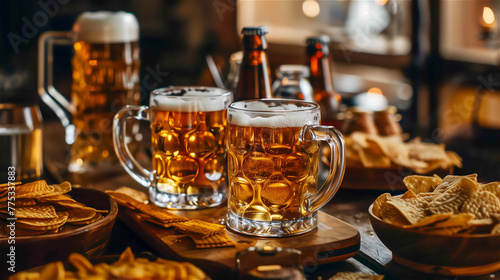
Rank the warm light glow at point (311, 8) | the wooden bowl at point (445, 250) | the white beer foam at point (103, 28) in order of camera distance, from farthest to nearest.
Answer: the warm light glow at point (311, 8)
the white beer foam at point (103, 28)
the wooden bowl at point (445, 250)

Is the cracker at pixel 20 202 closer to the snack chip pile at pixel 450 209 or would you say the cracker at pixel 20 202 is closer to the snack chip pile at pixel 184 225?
the snack chip pile at pixel 184 225

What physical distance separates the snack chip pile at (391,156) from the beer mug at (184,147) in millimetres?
358

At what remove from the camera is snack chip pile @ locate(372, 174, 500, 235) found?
0.76m

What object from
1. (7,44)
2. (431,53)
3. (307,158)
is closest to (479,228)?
(307,158)

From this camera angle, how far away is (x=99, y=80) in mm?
1515

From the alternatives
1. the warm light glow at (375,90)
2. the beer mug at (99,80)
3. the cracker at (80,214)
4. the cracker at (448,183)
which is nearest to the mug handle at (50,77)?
the beer mug at (99,80)

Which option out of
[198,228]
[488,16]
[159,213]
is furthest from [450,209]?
[488,16]

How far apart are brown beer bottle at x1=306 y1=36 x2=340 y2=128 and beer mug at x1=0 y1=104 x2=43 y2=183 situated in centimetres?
75

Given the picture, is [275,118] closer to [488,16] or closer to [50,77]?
[50,77]

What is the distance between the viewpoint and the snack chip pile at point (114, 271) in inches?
24.9

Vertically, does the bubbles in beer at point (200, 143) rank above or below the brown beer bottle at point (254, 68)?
below

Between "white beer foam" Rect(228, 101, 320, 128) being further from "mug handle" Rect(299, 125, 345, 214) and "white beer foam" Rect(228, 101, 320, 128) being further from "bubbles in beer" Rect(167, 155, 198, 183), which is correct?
"bubbles in beer" Rect(167, 155, 198, 183)

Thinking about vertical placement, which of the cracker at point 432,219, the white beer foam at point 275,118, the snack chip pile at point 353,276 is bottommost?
the snack chip pile at point 353,276

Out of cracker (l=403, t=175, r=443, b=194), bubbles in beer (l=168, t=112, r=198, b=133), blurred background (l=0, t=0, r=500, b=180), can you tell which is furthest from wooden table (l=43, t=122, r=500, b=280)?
blurred background (l=0, t=0, r=500, b=180)
